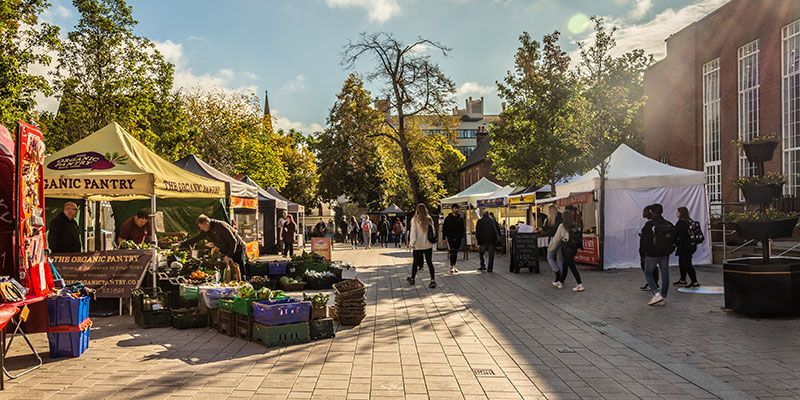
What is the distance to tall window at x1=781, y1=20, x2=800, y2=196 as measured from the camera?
2203cm

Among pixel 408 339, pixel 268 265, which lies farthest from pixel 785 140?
pixel 408 339

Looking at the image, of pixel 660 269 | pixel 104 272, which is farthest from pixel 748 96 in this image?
pixel 104 272

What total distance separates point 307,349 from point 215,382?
5.19 feet

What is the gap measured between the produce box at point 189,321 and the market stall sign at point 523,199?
15436mm

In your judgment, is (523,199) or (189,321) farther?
(523,199)

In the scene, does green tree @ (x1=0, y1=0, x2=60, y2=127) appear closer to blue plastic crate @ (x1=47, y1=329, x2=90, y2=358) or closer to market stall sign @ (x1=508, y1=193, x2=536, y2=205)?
blue plastic crate @ (x1=47, y1=329, x2=90, y2=358)

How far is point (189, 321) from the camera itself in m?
8.58

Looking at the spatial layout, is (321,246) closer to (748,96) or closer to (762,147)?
(762,147)

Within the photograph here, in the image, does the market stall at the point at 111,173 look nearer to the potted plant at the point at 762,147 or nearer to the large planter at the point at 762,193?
the large planter at the point at 762,193

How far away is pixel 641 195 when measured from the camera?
17.4m

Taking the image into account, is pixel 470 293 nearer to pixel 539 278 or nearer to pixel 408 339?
pixel 539 278

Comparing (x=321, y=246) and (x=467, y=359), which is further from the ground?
(x=321, y=246)

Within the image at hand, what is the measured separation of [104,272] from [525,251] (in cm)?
1048

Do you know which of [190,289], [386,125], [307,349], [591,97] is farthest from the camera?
[386,125]
